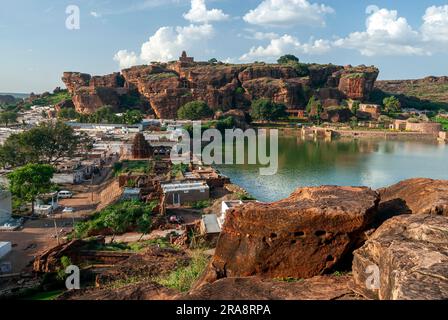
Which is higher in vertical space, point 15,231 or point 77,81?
point 77,81

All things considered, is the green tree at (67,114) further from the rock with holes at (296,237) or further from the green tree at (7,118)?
the rock with holes at (296,237)

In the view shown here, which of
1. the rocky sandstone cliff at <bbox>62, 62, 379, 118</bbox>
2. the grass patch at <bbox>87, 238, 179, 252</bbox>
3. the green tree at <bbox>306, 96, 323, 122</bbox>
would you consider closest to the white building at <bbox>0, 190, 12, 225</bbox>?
the grass patch at <bbox>87, 238, 179, 252</bbox>

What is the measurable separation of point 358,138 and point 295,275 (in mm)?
63830

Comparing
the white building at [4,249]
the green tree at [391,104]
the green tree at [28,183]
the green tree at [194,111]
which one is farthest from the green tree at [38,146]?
the green tree at [391,104]

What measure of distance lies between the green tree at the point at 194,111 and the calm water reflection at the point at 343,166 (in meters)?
15.2

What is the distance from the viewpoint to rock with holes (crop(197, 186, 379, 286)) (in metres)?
7.96

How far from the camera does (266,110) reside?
74.2 m

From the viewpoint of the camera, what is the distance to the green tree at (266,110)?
74188 millimetres

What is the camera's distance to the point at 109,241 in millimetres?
19922

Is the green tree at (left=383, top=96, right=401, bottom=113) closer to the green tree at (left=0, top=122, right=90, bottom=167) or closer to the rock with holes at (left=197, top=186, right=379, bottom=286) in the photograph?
the green tree at (left=0, top=122, right=90, bottom=167)

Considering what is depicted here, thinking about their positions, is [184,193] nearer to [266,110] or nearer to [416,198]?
[416,198]

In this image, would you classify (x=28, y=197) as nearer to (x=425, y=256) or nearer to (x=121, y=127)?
(x=425, y=256)

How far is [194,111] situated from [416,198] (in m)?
63.2
